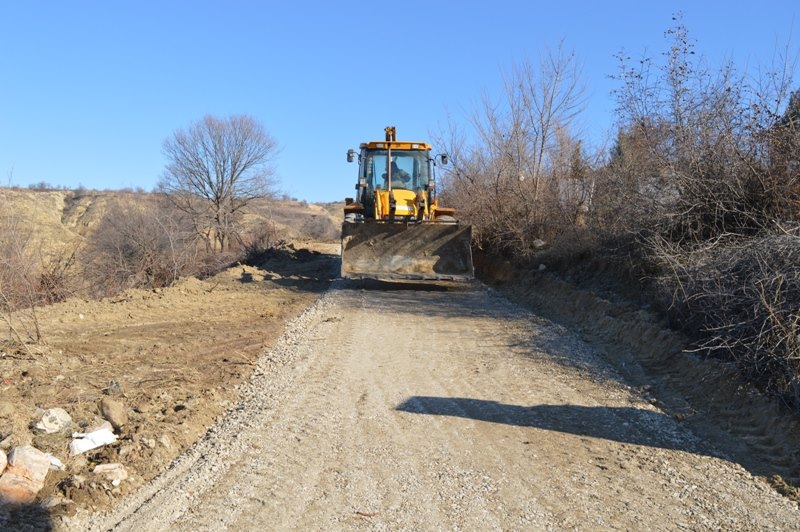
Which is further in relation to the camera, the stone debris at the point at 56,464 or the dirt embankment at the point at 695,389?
the dirt embankment at the point at 695,389

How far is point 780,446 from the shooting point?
5590 mm

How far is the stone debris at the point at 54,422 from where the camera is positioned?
532cm

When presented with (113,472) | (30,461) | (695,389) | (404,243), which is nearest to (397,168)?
(404,243)

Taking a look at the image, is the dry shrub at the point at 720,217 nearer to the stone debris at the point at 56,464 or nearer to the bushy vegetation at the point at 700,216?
the bushy vegetation at the point at 700,216

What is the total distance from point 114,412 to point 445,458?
3.00 m

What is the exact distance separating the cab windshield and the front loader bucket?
1.73 metres

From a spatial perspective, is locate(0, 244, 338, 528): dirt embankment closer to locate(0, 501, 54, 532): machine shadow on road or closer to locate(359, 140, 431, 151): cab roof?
locate(0, 501, 54, 532): machine shadow on road

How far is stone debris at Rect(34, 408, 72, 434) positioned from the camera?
5318 mm

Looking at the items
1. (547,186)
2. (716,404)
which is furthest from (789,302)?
(547,186)

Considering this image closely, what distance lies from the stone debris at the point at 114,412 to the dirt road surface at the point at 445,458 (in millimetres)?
764

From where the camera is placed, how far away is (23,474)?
4.59 meters

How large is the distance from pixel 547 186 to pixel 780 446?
47.0 ft

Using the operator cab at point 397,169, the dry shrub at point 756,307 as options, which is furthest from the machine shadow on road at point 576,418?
the operator cab at point 397,169

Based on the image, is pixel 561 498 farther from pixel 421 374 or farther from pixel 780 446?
pixel 421 374
